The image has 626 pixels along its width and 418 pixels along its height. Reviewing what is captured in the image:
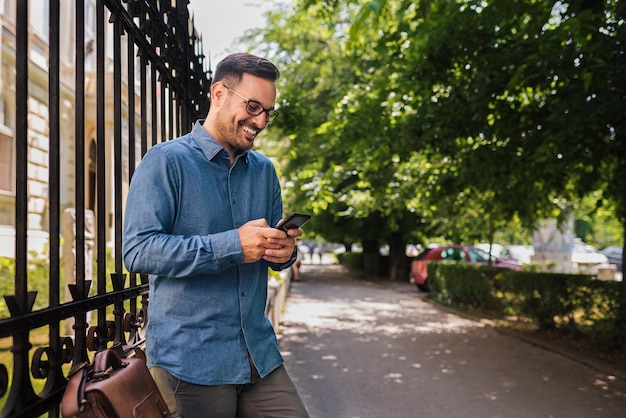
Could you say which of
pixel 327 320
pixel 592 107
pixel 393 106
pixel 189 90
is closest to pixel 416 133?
pixel 393 106

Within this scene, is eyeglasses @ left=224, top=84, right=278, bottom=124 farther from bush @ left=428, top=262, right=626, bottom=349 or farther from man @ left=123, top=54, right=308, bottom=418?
bush @ left=428, top=262, right=626, bottom=349

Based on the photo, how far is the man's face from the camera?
2.32 meters

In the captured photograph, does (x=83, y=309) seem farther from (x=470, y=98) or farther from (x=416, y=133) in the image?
(x=416, y=133)

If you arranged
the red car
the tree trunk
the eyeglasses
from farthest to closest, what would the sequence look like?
the tree trunk
the red car
the eyeglasses

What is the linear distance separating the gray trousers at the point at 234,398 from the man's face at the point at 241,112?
852mm

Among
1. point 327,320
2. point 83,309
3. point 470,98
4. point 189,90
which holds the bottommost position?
point 327,320

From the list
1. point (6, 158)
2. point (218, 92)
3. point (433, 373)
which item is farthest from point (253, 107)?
point (6, 158)

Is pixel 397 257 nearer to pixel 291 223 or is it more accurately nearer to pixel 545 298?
pixel 545 298

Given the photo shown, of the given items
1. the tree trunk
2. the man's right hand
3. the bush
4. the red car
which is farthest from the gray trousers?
the tree trunk

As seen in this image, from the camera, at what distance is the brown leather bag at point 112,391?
1.70 metres

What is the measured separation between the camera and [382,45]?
28.0 ft

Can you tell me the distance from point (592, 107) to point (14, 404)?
662cm

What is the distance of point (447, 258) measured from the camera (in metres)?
22.0

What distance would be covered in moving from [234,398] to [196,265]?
539 millimetres
